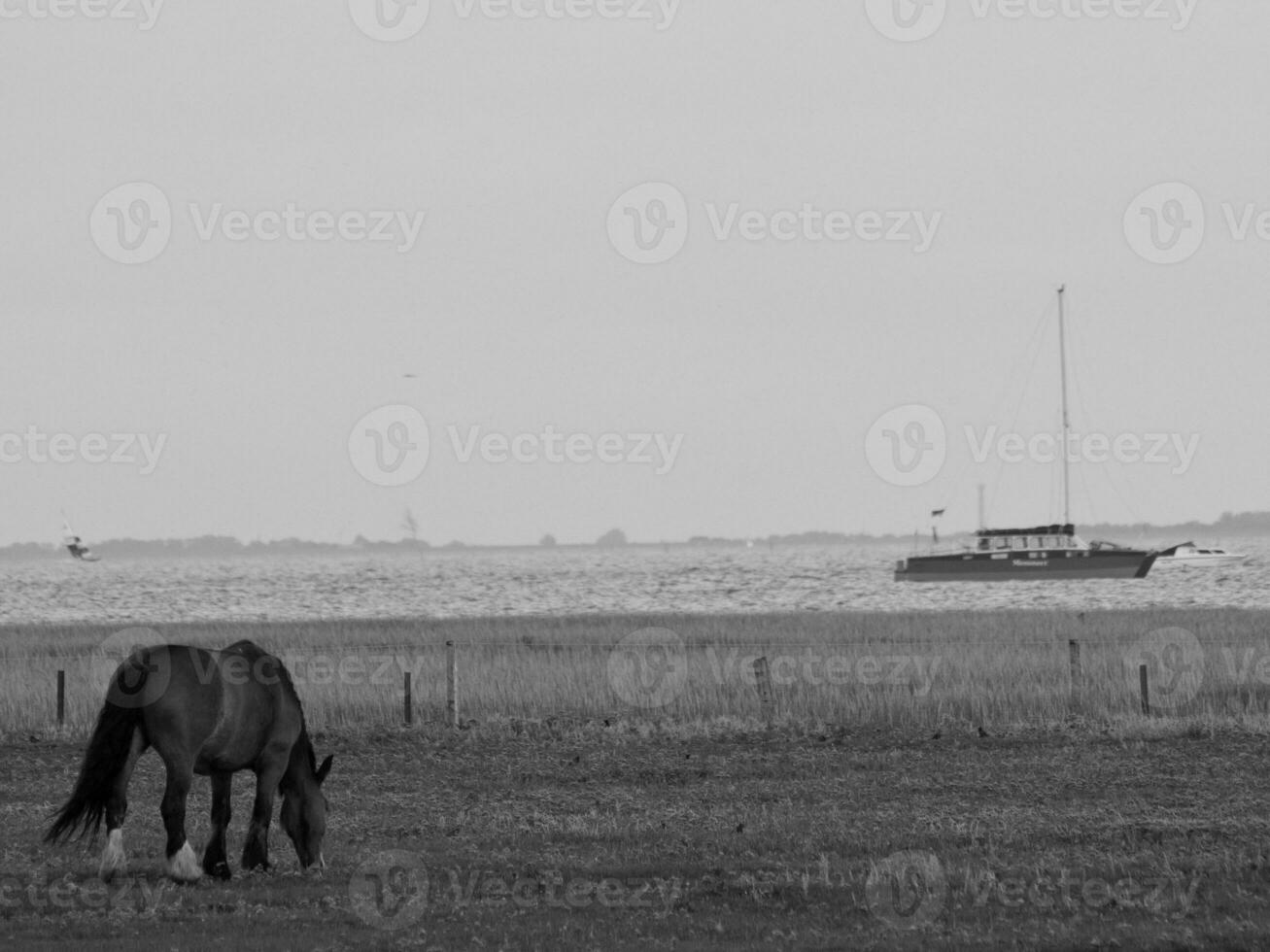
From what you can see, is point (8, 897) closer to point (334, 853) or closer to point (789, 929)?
point (334, 853)

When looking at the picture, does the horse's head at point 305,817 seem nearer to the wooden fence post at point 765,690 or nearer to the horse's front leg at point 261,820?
the horse's front leg at point 261,820

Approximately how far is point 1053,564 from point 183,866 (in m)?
82.6

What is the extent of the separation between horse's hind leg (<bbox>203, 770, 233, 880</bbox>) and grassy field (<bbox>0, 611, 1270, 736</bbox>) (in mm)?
11239

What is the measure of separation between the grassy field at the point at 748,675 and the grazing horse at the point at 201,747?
1113 cm

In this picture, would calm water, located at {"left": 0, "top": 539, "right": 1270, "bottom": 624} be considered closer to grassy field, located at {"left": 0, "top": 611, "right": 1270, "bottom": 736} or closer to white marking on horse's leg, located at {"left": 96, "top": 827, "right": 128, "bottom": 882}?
grassy field, located at {"left": 0, "top": 611, "right": 1270, "bottom": 736}

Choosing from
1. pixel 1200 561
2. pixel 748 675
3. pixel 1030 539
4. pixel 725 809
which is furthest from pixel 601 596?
pixel 725 809

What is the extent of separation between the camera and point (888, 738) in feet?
73.6

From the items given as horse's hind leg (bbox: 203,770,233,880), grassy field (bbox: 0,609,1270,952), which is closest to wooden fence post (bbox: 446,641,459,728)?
grassy field (bbox: 0,609,1270,952)

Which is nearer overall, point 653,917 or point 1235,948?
point 1235,948

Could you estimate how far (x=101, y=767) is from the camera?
11750 mm

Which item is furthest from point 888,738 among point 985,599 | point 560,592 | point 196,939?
point 560,592

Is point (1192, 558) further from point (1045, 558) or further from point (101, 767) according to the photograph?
point (101, 767)

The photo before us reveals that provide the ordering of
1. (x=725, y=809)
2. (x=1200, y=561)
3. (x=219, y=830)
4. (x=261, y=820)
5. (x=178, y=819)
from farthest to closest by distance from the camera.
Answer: (x=1200, y=561), (x=725, y=809), (x=261, y=820), (x=219, y=830), (x=178, y=819)

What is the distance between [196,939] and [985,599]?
2746 inches
